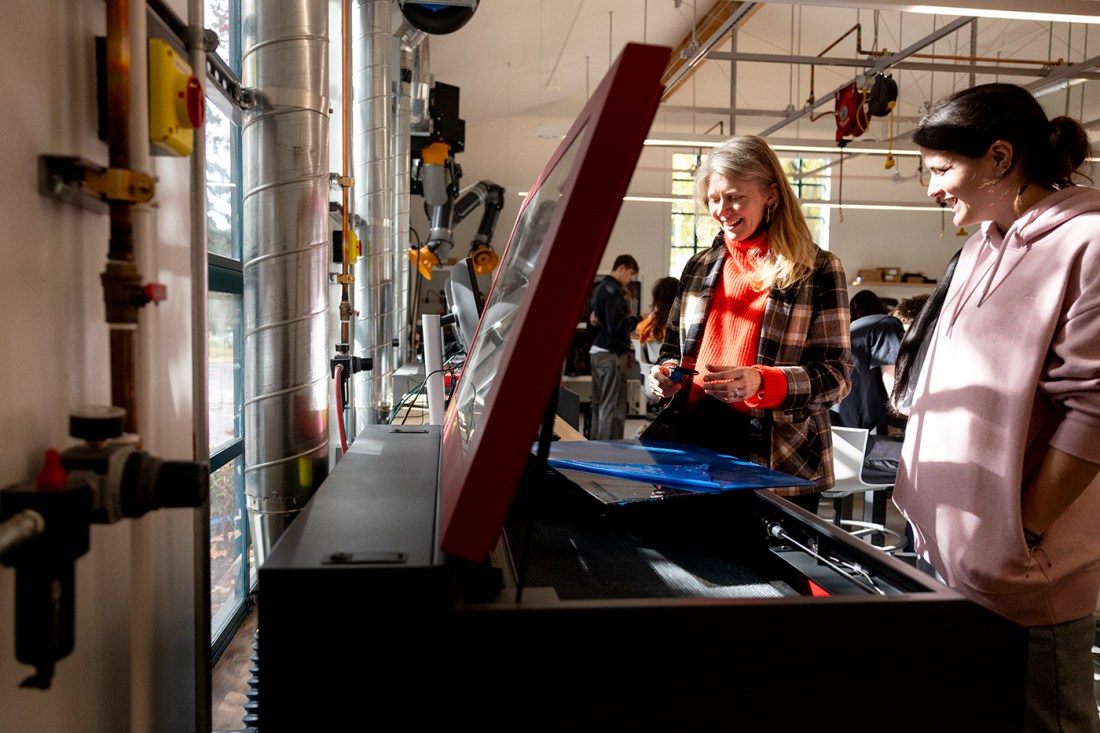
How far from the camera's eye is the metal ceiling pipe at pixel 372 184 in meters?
3.54

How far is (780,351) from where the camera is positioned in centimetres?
134

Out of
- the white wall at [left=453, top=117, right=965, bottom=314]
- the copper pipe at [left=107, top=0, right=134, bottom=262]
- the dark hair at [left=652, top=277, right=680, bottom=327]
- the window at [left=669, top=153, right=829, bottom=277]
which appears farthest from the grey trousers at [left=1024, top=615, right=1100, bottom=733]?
the window at [left=669, top=153, right=829, bottom=277]

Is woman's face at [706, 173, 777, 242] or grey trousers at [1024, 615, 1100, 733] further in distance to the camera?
woman's face at [706, 173, 777, 242]

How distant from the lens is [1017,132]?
103 centimetres

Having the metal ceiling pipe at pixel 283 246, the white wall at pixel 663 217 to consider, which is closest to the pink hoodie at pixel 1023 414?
the metal ceiling pipe at pixel 283 246

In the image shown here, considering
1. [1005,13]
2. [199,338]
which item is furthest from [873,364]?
[199,338]

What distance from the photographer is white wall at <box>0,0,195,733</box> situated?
58 centimetres

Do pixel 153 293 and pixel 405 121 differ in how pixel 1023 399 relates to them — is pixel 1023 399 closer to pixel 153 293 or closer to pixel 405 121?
pixel 153 293

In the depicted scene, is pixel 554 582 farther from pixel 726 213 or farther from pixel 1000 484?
pixel 726 213

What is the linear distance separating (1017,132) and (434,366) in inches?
55.1

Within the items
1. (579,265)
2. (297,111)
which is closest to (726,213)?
(297,111)

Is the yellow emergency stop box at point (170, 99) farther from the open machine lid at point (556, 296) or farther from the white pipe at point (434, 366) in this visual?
the white pipe at point (434, 366)

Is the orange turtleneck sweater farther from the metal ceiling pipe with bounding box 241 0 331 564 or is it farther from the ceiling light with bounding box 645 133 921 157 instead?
the ceiling light with bounding box 645 133 921 157

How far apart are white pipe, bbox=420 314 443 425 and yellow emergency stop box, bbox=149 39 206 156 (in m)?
1.13
